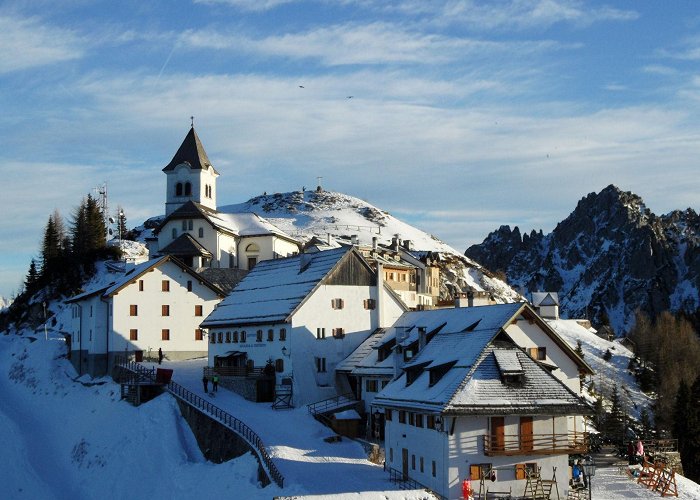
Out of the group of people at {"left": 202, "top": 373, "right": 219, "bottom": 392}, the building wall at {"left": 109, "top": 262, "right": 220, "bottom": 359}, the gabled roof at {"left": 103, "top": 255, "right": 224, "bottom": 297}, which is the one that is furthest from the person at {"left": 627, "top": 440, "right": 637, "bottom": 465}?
the gabled roof at {"left": 103, "top": 255, "right": 224, "bottom": 297}

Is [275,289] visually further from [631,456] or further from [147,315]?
[631,456]

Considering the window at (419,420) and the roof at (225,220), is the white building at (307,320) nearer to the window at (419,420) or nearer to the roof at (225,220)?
the window at (419,420)

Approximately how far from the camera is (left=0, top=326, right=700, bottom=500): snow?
43656 millimetres

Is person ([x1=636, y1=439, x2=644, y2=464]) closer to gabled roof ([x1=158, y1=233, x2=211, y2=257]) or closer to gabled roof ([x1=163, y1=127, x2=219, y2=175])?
gabled roof ([x1=158, y1=233, x2=211, y2=257])

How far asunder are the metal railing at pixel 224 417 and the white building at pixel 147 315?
2.38 metres

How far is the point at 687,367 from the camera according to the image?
112062 millimetres

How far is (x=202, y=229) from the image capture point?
Answer: 107 m

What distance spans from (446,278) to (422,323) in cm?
9003

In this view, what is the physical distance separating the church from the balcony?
2436 inches

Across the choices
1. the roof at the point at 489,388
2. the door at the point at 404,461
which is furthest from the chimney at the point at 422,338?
the door at the point at 404,461

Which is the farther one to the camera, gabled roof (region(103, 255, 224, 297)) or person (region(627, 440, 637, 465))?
gabled roof (region(103, 255, 224, 297))

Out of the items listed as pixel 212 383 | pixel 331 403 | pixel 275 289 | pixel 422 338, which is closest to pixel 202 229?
pixel 275 289

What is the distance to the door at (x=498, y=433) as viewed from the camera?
40875 mm

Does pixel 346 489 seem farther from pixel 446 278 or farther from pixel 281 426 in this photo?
pixel 446 278
